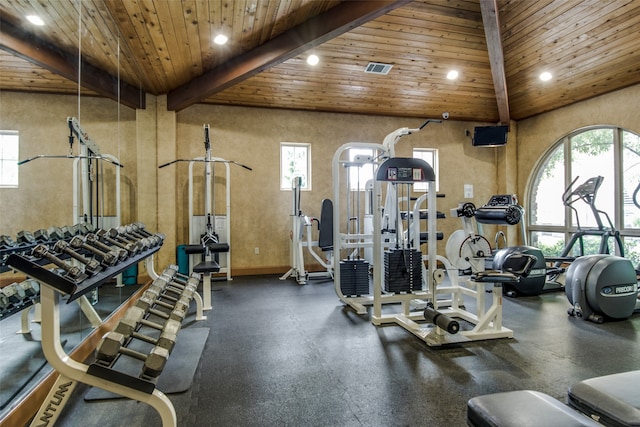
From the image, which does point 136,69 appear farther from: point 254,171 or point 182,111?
point 254,171

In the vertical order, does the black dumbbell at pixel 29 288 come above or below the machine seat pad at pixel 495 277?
above

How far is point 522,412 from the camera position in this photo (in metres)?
0.82

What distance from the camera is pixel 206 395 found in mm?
2062

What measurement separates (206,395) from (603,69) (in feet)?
20.4

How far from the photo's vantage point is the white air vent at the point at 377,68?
16.4ft

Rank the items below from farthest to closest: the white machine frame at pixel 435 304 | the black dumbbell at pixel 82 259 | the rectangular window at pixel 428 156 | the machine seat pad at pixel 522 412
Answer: the rectangular window at pixel 428 156 → the white machine frame at pixel 435 304 → the black dumbbell at pixel 82 259 → the machine seat pad at pixel 522 412

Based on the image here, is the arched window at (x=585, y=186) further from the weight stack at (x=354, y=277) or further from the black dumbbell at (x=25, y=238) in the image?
the black dumbbell at (x=25, y=238)

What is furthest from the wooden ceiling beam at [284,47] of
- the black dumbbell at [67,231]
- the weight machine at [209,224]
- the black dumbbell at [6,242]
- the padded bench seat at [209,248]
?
the black dumbbell at [6,242]

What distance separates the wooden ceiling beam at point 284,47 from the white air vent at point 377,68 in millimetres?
1181

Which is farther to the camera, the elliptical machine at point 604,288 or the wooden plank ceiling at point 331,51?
the elliptical machine at point 604,288

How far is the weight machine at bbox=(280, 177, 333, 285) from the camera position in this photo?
499 cm

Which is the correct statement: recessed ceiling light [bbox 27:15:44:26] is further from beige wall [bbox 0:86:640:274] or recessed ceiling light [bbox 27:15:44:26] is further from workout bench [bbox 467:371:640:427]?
workout bench [bbox 467:371:640:427]

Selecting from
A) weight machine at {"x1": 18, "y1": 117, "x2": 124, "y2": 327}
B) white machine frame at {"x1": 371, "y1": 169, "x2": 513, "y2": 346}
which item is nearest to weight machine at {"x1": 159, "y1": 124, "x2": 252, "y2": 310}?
weight machine at {"x1": 18, "y1": 117, "x2": 124, "y2": 327}

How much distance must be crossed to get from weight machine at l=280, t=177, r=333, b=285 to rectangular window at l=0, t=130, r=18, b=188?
134 inches
